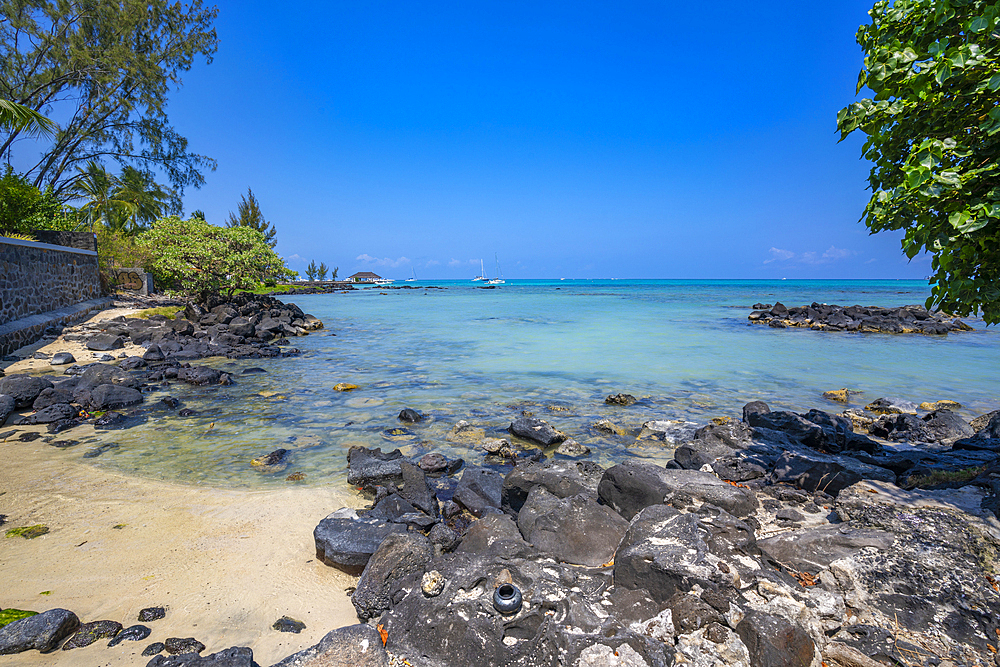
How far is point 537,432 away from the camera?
7297 mm

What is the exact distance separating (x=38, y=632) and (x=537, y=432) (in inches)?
221

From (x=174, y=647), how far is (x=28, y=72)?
115ft

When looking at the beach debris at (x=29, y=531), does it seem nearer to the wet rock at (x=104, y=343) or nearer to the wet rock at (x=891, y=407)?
the wet rock at (x=104, y=343)

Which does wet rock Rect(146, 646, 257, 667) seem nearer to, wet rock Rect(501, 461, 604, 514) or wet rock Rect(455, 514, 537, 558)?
wet rock Rect(455, 514, 537, 558)

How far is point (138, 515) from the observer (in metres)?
4.84

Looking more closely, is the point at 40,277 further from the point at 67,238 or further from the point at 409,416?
the point at 409,416

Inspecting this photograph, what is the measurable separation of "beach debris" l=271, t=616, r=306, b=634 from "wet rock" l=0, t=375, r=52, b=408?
841 centimetres

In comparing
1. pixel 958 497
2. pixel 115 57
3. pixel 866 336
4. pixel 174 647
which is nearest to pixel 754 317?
pixel 866 336

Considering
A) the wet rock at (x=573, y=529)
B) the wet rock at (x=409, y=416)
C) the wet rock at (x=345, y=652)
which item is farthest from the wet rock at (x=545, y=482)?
the wet rock at (x=409, y=416)

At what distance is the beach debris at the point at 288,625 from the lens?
3180 millimetres

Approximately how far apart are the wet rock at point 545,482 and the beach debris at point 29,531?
446 centimetres

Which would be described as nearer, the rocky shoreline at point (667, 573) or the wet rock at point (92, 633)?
the rocky shoreline at point (667, 573)

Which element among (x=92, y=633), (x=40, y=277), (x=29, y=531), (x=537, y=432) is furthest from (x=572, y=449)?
(x=40, y=277)

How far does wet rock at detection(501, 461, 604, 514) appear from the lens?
4590 millimetres
